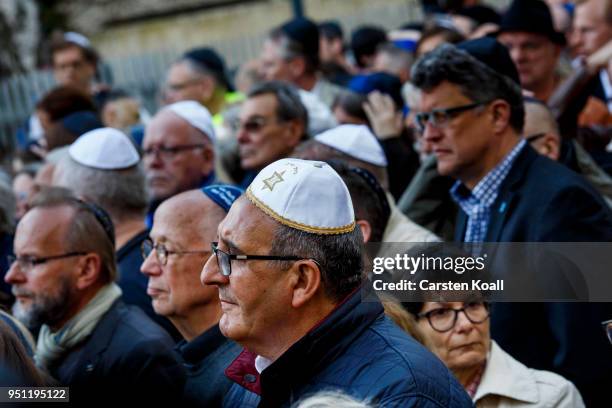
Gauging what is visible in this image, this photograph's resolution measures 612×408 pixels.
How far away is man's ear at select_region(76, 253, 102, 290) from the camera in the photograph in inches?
205

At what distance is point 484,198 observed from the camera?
17.2ft

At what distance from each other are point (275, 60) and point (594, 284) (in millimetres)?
4869

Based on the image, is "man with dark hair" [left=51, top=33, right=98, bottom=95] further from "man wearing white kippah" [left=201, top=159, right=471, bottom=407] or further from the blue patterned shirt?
"man wearing white kippah" [left=201, top=159, right=471, bottom=407]

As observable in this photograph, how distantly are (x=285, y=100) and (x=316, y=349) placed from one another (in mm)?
3982

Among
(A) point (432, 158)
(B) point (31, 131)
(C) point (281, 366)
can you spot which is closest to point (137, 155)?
(A) point (432, 158)

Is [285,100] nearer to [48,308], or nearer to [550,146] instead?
[550,146]

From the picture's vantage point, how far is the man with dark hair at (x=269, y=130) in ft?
23.2

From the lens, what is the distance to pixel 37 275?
5199 millimetres

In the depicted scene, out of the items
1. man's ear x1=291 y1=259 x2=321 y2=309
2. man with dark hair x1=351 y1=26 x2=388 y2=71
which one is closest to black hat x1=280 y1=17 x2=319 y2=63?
man with dark hair x1=351 y1=26 x2=388 y2=71

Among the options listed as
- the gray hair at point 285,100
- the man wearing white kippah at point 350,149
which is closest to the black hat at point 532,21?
the gray hair at point 285,100

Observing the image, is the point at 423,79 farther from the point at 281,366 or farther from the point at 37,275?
the point at 281,366

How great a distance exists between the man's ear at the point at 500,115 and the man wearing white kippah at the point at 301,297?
1.90 metres

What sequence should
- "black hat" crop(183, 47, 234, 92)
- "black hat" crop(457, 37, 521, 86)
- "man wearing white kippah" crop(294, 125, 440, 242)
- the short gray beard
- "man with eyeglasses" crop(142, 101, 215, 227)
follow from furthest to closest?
"black hat" crop(183, 47, 234, 92), "man with eyeglasses" crop(142, 101, 215, 227), "man wearing white kippah" crop(294, 125, 440, 242), "black hat" crop(457, 37, 521, 86), the short gray beard

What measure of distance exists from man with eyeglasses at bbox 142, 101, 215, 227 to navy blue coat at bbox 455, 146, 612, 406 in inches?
101
